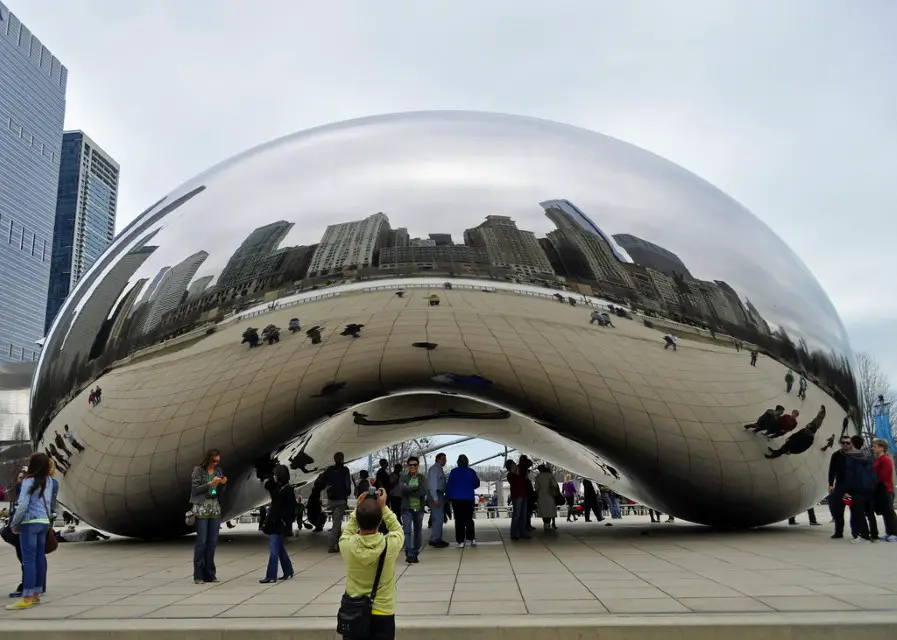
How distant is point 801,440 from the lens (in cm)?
867

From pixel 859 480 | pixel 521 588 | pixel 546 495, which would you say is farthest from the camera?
pixel 546 495

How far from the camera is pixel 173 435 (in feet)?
27.0

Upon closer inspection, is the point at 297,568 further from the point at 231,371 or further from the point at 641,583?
the point at 641,583

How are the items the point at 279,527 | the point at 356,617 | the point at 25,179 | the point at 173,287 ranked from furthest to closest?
the point at 25,179 < the point at 173,287 < the point at 279,527 < the point at 356,617

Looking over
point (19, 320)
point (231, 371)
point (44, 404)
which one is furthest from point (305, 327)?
point (19, 320)

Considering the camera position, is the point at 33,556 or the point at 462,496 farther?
the point at 462,496

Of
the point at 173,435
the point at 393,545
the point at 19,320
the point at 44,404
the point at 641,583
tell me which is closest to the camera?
the point at 393,545

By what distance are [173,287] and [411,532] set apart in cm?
369

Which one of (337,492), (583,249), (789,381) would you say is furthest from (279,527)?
(789,381)

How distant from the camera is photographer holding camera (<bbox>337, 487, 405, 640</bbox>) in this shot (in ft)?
10.7

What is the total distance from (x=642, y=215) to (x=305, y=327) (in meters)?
3.77

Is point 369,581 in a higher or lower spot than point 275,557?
higher

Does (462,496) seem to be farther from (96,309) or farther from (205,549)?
(96,309)

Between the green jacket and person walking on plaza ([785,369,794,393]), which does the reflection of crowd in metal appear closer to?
person walking on plaza ([785,369,794,393])
